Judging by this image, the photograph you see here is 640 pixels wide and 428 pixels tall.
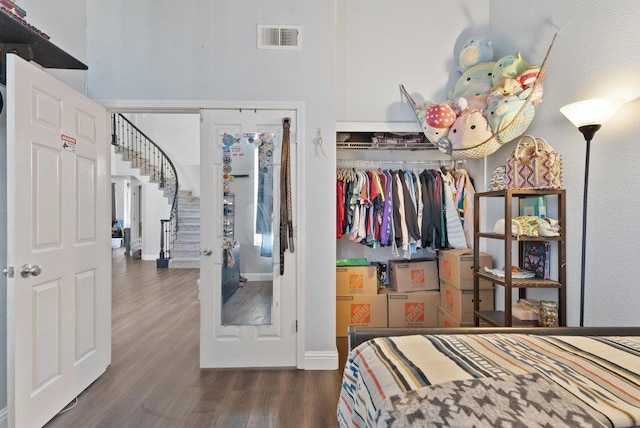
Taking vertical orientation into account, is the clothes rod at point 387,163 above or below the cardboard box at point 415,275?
above

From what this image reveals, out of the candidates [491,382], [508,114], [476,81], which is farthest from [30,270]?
[476,81]

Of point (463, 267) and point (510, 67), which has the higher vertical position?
point (510, 67)

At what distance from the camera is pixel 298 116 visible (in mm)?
2432

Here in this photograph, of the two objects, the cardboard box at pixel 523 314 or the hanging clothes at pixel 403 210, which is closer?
the cardboard box at pixel 523 314

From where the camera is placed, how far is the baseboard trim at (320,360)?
2.39 metres

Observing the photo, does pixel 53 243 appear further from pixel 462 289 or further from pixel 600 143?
pixel 600 143

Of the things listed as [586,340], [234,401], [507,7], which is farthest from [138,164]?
[586,340]

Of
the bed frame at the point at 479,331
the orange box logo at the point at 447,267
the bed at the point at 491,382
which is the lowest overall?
the orange box logo at the point at 447,267

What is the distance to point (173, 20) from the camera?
94.0 inches

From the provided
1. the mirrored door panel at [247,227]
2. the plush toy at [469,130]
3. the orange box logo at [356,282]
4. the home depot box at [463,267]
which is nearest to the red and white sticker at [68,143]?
the mirrored door panel at [247,227]

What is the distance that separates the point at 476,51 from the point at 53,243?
3.50 m

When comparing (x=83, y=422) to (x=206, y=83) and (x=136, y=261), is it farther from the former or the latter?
(x=136, y=261)

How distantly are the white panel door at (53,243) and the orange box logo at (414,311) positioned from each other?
2.67m

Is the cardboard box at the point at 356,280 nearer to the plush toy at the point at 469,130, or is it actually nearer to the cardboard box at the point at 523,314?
the cardboard box at the point at 523,314
